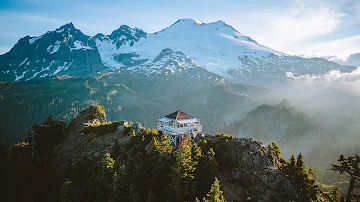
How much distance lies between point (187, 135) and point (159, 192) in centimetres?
1513

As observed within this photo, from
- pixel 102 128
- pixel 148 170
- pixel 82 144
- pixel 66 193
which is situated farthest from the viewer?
pixel 102 128

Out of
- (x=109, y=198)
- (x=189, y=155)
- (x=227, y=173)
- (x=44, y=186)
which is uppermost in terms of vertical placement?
(x=189, y=155)

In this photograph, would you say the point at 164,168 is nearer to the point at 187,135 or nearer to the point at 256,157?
the point at 187,135

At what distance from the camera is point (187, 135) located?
54312mm

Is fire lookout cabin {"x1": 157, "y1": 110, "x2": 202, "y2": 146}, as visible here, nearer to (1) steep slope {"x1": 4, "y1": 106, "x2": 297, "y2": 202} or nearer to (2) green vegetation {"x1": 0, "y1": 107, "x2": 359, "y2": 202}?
(2) green vegetation {"x1": 0, "y1": 107, "x2": 359, "y2": 202}

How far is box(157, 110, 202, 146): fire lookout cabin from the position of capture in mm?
53562

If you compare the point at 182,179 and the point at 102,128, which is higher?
the point at 102,128

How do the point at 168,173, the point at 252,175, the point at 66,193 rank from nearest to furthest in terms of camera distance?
the point at 168,173
the point at 252,175
the point at 66,193

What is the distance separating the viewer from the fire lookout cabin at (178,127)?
53.6 m

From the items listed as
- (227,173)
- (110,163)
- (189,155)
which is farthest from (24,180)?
(227,173)

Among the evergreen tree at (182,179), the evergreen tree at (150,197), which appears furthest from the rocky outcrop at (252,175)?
the evergreen tree at (150,197)

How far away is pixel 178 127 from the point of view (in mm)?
54344

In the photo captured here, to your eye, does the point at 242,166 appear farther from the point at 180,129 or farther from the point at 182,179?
the point at 180,129

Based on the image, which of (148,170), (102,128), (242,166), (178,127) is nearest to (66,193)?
(148,170)
